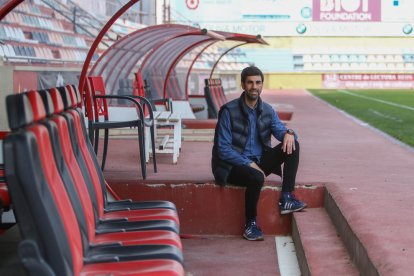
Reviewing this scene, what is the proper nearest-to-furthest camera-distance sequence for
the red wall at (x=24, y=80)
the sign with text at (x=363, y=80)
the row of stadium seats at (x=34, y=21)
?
the red wall at (x=24, y=80), the row of stadium seats at (x=34, y=21), the sign with text at (x=363, y=80)

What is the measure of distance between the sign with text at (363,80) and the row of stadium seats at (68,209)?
59823 millimetres

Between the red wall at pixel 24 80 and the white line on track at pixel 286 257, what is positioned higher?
the red wall at pixel 24 80

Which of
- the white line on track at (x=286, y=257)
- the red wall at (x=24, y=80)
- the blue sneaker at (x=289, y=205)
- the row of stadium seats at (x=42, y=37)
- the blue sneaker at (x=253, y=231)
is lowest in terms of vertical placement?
the white line on track at (x=286, y=257)

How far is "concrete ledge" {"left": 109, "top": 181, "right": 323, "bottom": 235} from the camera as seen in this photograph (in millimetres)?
7855

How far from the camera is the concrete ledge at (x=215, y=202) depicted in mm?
7855

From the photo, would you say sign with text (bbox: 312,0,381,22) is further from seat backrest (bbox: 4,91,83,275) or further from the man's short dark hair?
seat backrest (bbox: 4,91,83,275)

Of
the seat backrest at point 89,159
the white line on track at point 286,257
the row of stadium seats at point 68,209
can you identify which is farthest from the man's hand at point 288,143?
the seat backrest at point 89,159

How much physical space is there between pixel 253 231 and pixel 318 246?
1.45 m

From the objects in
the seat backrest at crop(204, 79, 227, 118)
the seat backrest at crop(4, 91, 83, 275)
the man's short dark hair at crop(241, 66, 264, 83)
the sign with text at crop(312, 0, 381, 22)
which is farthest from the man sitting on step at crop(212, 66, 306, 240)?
the sign with text at crop(312, 0, 381, 22)

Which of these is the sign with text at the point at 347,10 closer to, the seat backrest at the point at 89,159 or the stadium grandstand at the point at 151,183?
the stadium grandstand at the point at 151,183

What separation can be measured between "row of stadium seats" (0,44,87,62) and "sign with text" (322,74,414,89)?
1843 inches

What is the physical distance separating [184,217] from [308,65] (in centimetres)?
5685

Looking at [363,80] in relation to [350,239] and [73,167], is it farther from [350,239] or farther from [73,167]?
[73,167]

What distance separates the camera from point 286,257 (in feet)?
23.2
